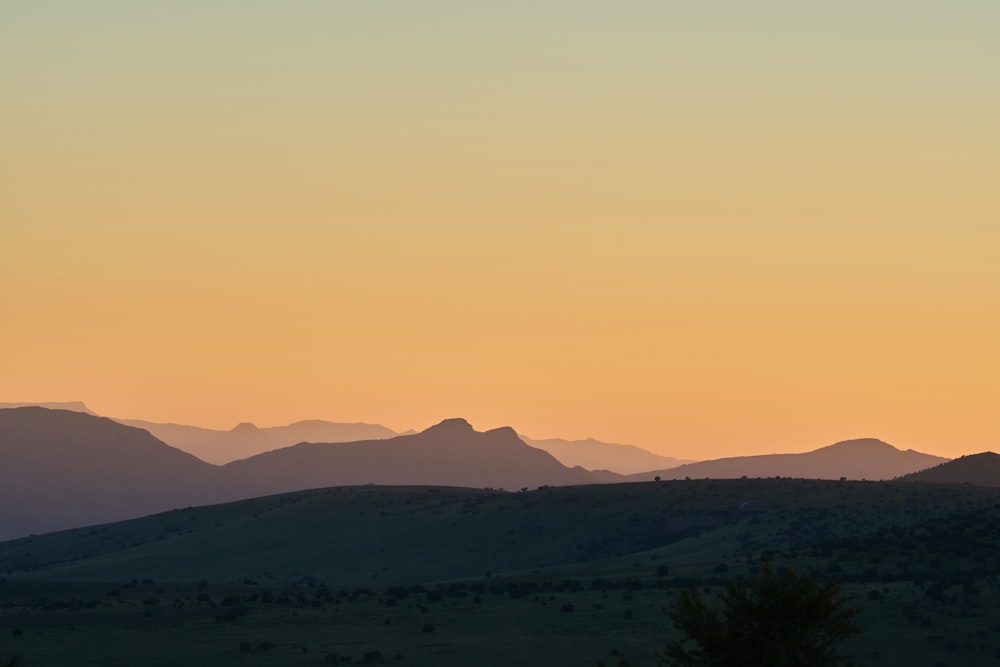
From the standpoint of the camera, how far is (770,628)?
98.8 ft

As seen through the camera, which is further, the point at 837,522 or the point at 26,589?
the point at 837,522

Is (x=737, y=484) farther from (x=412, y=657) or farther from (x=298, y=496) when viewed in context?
(x=412, y=657)

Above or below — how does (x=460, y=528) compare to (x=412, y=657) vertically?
above

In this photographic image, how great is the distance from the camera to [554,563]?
10912cm

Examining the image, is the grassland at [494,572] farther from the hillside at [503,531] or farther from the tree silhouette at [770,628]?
the tree silhouette at [770,628]

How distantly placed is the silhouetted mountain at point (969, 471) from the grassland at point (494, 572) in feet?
99.0

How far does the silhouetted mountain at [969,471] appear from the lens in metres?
149

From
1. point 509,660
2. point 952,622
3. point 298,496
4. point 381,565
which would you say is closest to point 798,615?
point 509,660

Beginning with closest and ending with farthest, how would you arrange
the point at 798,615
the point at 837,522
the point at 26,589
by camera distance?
1. the point at 798,615
2. the point at 26,589
3. the point at 837,522

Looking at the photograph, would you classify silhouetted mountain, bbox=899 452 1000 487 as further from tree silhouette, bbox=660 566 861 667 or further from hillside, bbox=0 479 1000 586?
tree silhouette, bbox=660 566 861 667

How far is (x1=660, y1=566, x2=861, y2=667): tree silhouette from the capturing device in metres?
29.8

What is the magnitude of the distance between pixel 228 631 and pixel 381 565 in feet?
165

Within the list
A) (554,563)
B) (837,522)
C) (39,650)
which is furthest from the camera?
(554,563)

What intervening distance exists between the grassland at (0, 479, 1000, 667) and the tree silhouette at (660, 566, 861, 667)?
18.4 meters
